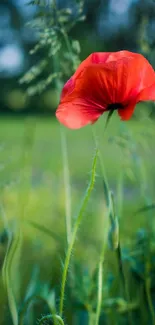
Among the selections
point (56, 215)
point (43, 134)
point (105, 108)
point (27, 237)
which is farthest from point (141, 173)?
point (43, 134)

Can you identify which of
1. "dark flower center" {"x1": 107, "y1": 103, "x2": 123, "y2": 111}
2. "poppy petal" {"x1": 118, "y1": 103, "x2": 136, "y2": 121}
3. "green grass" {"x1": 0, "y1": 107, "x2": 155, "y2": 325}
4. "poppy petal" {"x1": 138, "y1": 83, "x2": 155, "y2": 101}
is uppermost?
"poppy petal" {"x1": 138, "y1": 83, "x2": 155, "y2": 101}

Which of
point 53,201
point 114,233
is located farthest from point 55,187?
point 114,233

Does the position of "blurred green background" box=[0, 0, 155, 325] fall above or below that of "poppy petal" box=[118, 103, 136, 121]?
below

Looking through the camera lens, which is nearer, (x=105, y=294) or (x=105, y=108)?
(x=105, y=108)

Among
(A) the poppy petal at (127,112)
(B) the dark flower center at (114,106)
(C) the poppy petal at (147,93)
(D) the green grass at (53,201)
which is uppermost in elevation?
(C) the poppy petal at (147,93)

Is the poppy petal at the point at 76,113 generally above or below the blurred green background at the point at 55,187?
above

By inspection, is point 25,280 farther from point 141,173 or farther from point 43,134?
point 43,134

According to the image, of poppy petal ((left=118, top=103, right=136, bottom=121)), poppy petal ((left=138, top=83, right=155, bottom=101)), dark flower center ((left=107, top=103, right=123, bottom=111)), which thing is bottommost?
poppy petal ((left=118, top=103, right=136, bottom=121))
